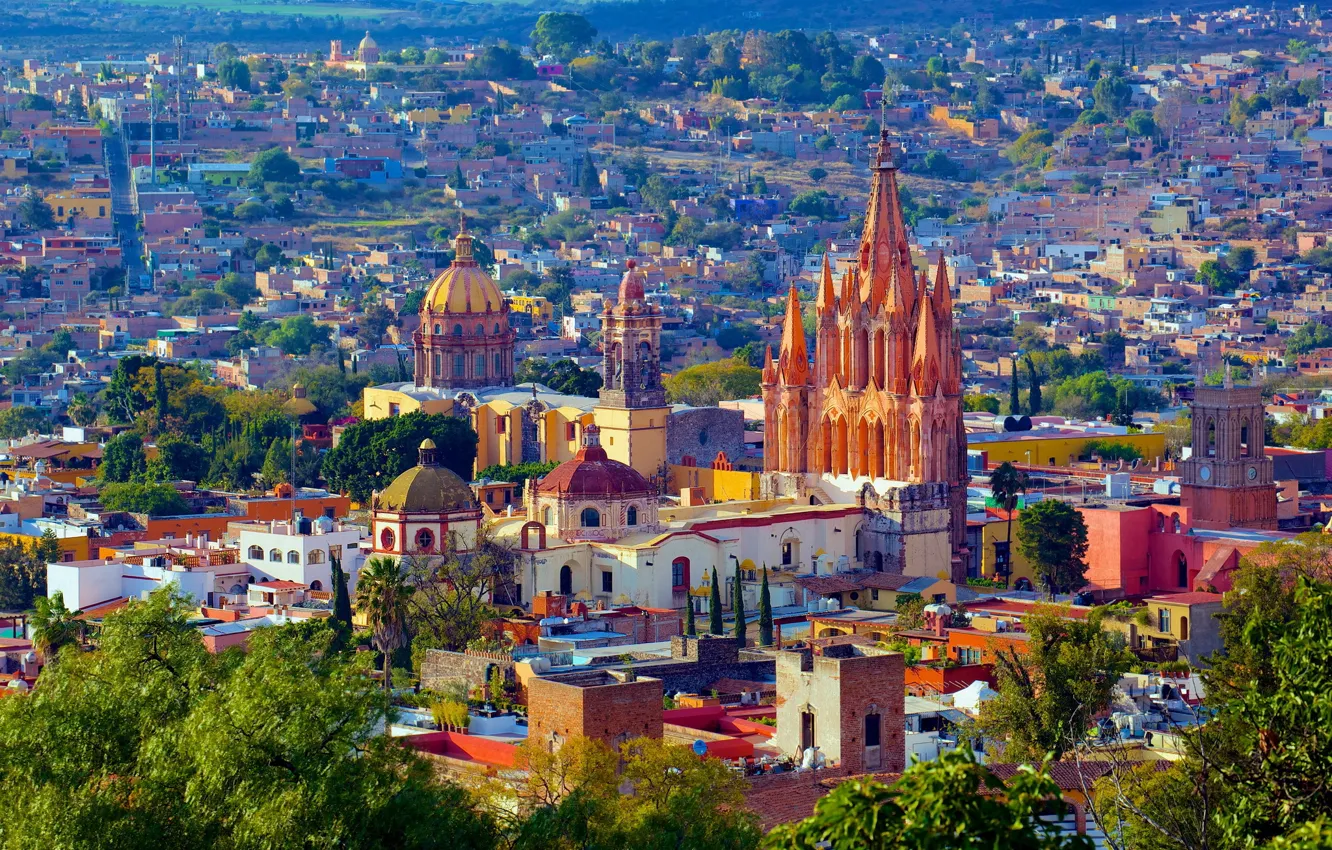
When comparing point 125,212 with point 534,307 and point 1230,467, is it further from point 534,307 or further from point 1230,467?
point 1230,467

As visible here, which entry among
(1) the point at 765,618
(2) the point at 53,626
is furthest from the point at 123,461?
(2) the point at 53,626

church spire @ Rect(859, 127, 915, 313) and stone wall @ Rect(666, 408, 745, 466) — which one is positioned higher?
church spire @ Rect(859, 127, 915, 313)

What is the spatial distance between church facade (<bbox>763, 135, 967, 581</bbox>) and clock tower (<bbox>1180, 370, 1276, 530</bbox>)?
4.98 metres

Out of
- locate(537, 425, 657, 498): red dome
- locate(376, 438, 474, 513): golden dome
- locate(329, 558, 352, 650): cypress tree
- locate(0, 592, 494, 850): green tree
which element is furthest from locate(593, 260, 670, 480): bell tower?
locate(0, 592, 494, 850): green tree

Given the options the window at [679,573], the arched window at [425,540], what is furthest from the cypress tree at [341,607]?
the window at [679,573]

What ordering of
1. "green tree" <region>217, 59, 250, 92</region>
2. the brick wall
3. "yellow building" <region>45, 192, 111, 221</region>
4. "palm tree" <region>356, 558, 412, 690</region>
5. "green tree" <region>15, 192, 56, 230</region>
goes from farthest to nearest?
"green tree" <region>217, 59, 250, 92</region> → "yellow building" <region>45, 192, 111, 221</region> → "green tree" <region>15, 192, 56, 230</region> → "palm tree" <region>356, 558, 412, 690</region> → the brick wall

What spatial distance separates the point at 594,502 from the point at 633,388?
1276cm

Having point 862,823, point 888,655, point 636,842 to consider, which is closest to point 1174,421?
point 888,655

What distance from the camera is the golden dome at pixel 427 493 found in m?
60.0

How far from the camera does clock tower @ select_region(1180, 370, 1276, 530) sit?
2729 inches

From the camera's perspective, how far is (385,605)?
52.4 meters

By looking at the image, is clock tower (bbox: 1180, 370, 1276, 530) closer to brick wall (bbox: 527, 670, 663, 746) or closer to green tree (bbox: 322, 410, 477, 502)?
green tree (bbox: 322, 410, 477, 502)

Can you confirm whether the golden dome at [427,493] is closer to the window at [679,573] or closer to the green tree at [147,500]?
the window at [679,573]

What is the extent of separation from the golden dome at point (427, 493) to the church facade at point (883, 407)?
9304mm
